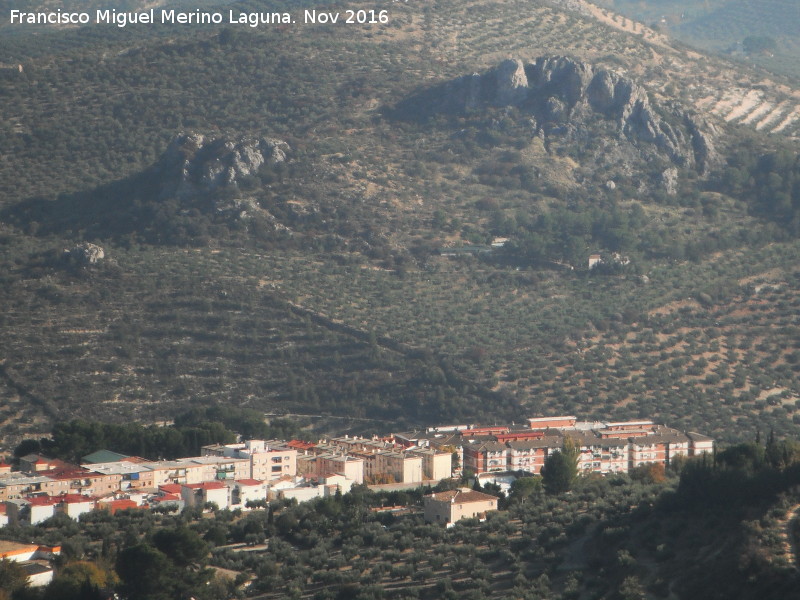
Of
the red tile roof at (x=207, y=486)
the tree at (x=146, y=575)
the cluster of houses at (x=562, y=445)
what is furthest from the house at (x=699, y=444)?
the tree at (x=146, y=575)

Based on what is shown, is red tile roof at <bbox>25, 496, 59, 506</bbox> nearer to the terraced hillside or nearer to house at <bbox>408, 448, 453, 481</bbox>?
house at <bbox>408, 448, 453, 481</bbox>

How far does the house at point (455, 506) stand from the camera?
148 ft

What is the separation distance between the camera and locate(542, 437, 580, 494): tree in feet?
163

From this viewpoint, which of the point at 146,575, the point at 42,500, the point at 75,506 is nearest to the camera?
the point at 146,575

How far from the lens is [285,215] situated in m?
86.6

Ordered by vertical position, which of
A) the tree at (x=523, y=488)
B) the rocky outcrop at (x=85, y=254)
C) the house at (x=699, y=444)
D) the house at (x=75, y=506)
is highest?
the rocky outcrop at (x=85, y=254)

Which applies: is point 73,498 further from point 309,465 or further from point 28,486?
point 309,465

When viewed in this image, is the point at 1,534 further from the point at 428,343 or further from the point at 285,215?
the point at 285,215

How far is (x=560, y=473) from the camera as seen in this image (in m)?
49.8

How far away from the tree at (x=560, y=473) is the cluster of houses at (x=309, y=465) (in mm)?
5181

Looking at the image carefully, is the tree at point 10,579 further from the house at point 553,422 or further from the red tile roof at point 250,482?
the house at point 553,422

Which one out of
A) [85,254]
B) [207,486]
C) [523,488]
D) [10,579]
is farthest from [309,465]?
[85,254]

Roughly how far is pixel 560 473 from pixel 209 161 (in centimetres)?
4325

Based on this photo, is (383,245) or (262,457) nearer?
(262,457)
